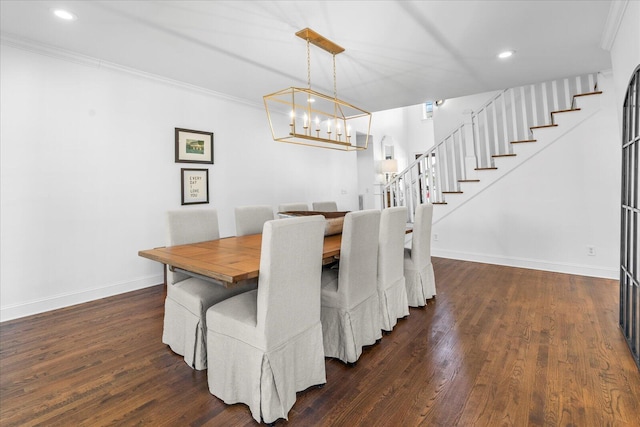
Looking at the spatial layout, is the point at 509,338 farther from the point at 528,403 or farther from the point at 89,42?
the point at 89,42

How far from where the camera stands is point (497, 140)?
474 centimetres

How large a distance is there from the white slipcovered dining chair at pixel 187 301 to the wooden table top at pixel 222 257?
6.2 inches

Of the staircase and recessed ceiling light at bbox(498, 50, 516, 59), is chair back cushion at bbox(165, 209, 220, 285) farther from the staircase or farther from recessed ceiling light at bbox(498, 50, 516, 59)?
the staircase

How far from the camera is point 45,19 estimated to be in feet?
8.02

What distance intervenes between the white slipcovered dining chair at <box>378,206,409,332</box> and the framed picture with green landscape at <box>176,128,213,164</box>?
9.34ft

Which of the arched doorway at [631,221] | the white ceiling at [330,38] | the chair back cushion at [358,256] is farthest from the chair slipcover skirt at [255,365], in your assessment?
the white ceiling at [330,38]

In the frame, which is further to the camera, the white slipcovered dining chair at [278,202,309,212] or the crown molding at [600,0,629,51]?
the white slipcovered dining chair at [278,202,309,212]

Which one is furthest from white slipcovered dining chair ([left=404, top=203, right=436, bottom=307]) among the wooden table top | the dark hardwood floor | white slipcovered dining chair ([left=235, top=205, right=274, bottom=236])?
white slipcovered dining chair ([left=235, top=205, right=274, bottom=236])

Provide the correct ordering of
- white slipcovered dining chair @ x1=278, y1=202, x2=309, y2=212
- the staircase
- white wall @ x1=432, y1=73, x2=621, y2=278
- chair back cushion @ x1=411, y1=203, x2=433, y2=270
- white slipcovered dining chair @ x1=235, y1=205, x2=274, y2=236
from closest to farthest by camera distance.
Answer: chair back cushion @ x1=411, y1=203, x2=433, y2=270 < white slipcovered dining chair @ x1=235, y1=205, x2=274, y2=236 < white slipcovered dining chair @ x1=278, y1=202, x2=309, y2=212 < white wall @ x1=432, y1=73, x2=621, y2=278 < the staircase

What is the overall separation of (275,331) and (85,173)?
9.66 ft

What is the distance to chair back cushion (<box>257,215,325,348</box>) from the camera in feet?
4.75

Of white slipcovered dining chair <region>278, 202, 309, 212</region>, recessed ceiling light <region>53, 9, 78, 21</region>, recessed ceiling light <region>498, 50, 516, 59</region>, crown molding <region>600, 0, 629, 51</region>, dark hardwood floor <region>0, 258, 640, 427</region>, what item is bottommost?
dark hardwood floor <region>0, 258, 640, 427</region>

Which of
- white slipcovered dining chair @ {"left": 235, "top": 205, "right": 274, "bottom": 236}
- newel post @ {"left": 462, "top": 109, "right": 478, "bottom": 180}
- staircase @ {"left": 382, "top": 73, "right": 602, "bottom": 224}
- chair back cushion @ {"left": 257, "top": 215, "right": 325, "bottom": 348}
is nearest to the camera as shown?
chair back cushion @ {"left": 257, "top": 215, "right": 325, "bottom": 348}

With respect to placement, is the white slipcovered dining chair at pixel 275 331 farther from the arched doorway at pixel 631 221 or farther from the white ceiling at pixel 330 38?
the arched doorway at pixel 631 221
